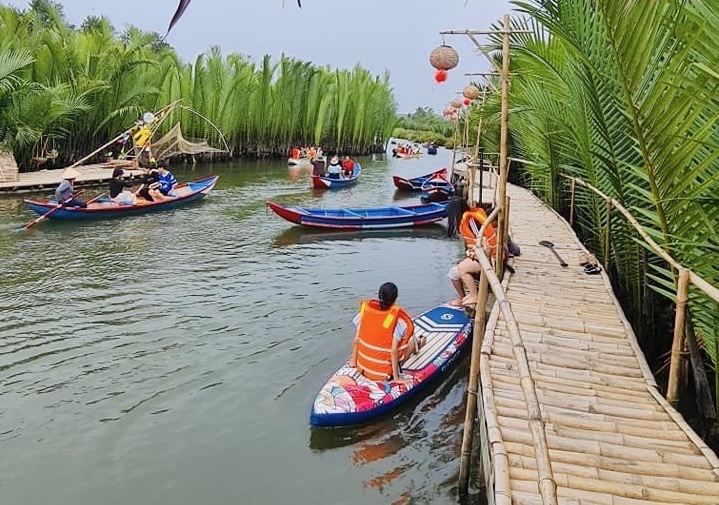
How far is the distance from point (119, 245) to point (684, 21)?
407 inches

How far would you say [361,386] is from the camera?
18.4 ft

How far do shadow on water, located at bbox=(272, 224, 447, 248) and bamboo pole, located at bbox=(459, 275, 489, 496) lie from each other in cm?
833

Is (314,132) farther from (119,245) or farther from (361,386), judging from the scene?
(361,386)

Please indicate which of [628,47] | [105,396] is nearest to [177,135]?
[105,396]

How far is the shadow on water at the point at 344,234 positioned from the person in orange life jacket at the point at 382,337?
679 centimetres

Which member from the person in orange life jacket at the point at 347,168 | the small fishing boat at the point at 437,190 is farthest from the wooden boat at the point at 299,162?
the small fishing boat at the point at 437,190

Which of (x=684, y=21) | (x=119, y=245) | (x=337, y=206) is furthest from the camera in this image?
(x=337, y=206)

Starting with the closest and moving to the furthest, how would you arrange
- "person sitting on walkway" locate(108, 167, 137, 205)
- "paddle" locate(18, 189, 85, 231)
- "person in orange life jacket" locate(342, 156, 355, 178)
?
"paddle" locate(18, 189, 85, 231)
"person sitting on walkway" locate(108, 167, 137, 205)
"person in orange life jacket" locate(342, 156, 355, 178)

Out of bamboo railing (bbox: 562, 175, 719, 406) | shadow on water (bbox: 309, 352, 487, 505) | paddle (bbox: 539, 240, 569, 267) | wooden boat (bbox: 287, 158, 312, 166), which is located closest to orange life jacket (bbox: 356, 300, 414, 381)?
shadow on water (bbox: 309, 352, 487, 505)

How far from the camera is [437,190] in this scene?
57.4 feet

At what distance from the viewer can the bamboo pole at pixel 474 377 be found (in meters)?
3.93

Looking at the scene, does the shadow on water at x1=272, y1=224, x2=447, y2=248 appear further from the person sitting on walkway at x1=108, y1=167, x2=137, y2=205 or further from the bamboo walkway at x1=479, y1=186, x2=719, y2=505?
the bamboo walkway at x1=479, y1=186, x2=719, y2=505

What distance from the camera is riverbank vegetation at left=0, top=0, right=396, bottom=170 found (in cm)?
1658

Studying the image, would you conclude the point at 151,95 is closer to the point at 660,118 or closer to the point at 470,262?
the point at 470,262
